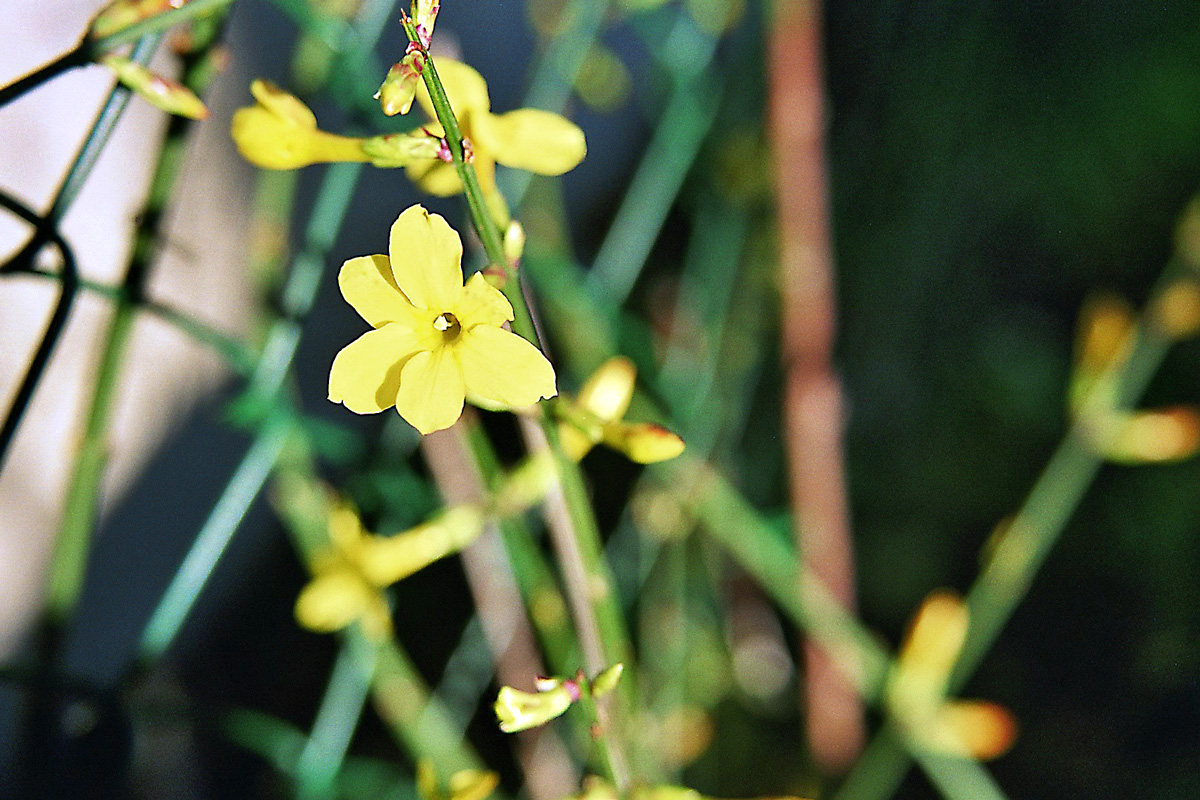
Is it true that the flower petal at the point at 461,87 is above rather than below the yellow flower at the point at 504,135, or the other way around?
above

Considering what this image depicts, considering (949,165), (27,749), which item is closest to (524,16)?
(949,165)

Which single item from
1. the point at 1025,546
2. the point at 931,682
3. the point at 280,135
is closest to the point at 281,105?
the point at 280,135

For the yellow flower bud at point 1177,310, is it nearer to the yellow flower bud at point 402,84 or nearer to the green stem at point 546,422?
the green stem at point 546,422

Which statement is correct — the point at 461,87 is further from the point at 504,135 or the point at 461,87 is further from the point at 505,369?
the point at 505,369

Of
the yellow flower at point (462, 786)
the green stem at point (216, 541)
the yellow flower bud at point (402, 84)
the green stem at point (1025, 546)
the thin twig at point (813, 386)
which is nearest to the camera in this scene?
the yellow flower bud at point (402, 84)

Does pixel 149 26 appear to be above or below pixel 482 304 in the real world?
above

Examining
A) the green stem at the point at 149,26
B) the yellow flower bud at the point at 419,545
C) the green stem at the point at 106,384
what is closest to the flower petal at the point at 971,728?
the yellow flower bud at the point at 419,545

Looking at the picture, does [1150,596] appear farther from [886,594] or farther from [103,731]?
[103,731]

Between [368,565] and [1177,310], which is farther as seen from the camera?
[1177,310]
